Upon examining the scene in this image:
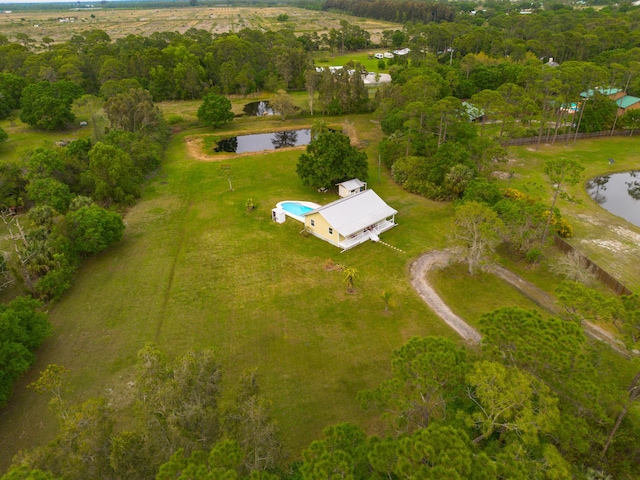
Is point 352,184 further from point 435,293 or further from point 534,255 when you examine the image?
point 534,255

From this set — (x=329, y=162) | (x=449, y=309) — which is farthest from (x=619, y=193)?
(x=329, y=162)

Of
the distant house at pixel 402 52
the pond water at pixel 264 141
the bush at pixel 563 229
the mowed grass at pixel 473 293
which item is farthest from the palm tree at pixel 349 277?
the distant house at pixel 402 52

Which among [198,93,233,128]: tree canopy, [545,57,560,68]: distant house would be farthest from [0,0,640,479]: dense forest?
[198,93,233,128]: tree canopy

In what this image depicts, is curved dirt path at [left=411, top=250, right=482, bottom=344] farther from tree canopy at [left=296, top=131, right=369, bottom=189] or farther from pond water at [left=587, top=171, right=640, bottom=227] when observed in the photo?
pond water at [left=587, top=171, right=640, bottom=227]

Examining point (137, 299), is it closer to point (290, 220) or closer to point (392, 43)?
point (290, 220)

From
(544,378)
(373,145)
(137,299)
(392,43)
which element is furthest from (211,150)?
(392,43)

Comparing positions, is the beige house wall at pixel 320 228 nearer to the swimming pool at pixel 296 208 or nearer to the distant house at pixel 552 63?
the swimming pool at pixel 296 208
